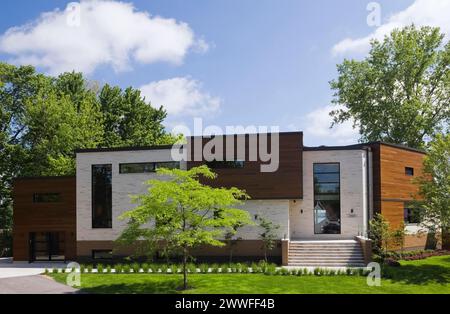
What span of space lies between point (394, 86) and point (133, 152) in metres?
32.3

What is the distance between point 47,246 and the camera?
34375 mm

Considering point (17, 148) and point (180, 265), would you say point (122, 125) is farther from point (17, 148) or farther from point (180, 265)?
point (180, 265)

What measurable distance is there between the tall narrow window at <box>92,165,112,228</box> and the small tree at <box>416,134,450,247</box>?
19.7m

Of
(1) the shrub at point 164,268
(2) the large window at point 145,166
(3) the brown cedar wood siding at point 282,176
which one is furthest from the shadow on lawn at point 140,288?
(2) the large window at point 145,166

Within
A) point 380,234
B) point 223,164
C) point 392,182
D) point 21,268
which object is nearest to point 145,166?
point 223,164

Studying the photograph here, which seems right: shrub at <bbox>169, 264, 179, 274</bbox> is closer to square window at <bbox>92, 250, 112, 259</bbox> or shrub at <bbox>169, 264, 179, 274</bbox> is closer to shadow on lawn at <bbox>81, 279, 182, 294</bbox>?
shadow on lawn at <bbox>81, 279, 182, 294</bbox>

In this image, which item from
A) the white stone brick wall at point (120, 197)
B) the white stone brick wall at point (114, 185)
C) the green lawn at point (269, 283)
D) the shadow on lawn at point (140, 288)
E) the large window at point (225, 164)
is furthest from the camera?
the white stone brick wall at point (114, 185)

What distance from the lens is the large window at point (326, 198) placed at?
31.9 metres

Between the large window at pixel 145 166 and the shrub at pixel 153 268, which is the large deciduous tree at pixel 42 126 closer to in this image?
the large window at pixel 145 166

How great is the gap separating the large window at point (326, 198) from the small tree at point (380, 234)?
280cm

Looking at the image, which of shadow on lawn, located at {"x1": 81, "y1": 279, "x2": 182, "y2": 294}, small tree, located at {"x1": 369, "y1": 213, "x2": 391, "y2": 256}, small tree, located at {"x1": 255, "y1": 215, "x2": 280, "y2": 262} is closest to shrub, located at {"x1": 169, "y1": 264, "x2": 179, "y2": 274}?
shadow on lawn, located at {"x1": 81, "y1": 279, "x2": 182, "y2": 294}

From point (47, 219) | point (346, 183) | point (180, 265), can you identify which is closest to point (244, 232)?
point (180, 265)

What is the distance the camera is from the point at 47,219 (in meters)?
33.9

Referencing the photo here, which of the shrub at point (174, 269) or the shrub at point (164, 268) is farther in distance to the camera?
the shrub at point (164, 268)
